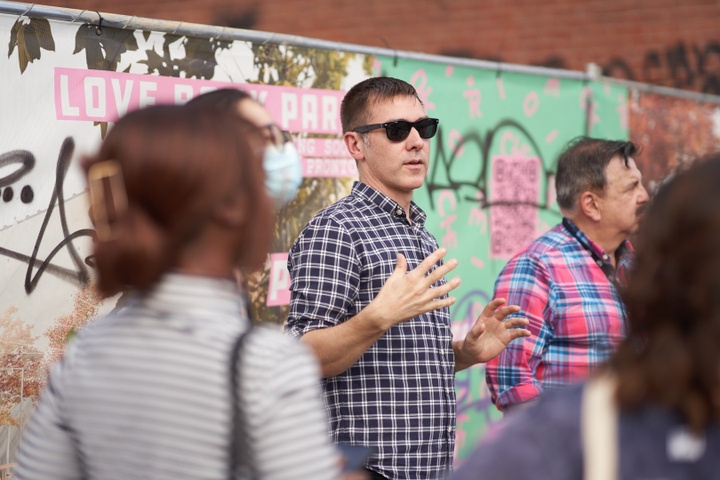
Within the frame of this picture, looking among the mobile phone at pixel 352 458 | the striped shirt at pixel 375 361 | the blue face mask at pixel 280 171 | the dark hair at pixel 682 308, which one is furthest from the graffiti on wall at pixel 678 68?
the dark hair at pixel 682 308

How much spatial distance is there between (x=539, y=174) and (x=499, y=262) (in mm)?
652

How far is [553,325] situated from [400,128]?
95cm

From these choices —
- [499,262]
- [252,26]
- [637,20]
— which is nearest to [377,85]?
[499,262]

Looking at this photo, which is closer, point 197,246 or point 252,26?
point 197,246

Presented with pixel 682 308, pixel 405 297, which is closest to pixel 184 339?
pixel 682 308

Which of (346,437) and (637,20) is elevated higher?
(637,20)

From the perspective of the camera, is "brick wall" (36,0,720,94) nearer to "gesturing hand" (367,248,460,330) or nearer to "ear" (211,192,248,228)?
"gesturing hand" (367,248,460,330)

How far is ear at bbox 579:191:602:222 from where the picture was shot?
387 cm

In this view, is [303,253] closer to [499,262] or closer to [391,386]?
[391,386]

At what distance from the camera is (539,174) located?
555 centimetres

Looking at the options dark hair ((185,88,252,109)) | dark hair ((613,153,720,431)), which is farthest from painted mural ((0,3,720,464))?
dark hair ((613,153,720,431))

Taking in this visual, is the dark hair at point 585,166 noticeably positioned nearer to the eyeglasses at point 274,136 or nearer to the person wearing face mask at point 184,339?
the eyeglasses at point 274,136

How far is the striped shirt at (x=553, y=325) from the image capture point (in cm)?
355

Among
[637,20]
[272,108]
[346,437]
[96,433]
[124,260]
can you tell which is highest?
[637,20]
